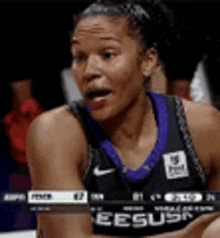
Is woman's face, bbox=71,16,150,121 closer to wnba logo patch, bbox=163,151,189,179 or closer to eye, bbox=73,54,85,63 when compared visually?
eye, bbox=73,54,85,63

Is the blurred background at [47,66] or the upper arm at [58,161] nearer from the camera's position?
the upper arm at [58,161]

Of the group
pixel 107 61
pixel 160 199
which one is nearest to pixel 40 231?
pixel 160 199

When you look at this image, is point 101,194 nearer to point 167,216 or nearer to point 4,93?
point 167,216

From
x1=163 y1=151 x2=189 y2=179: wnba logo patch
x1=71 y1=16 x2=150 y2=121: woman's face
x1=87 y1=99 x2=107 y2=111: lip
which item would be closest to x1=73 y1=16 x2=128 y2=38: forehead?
x1=71 y1=16 x2=150 y2=121: woman's face

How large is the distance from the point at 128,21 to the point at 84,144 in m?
0.23

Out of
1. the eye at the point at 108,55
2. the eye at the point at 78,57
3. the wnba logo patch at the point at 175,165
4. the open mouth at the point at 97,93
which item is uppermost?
the eye at the point at 78,57

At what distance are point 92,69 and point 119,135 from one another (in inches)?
5.6

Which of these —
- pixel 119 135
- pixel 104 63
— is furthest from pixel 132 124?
pixel 104 63

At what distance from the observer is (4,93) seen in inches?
26.8

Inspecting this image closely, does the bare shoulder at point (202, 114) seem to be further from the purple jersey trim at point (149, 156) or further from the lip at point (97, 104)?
the lip at point (97, 104)

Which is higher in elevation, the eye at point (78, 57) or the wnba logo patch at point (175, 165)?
the eye at point (78, 57)

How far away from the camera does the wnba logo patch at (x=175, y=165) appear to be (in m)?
0.62

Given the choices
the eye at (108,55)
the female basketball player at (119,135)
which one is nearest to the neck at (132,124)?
the female basketball player at (119,135)

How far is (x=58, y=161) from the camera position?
58 cm
